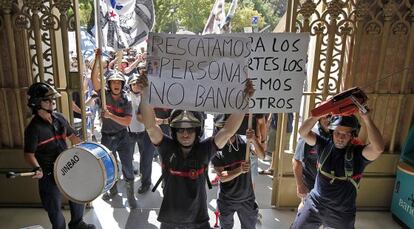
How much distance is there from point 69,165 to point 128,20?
2697 mm

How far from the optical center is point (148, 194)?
574cm

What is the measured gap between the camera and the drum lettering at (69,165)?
358 centimetres

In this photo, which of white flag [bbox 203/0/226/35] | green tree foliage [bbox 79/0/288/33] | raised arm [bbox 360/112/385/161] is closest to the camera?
raised arm [bbox 360/112/385/161]

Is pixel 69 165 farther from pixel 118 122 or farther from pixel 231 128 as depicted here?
pixel 231 128

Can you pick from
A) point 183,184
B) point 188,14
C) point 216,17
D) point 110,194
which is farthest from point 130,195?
point 188,14

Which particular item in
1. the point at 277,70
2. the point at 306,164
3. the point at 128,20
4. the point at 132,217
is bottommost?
the point at 132,217

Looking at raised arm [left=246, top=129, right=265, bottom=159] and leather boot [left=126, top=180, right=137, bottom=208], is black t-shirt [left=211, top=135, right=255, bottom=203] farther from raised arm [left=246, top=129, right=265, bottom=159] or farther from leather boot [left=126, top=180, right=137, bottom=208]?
leather boot [left=126, top=180, right=137, bottom=208]

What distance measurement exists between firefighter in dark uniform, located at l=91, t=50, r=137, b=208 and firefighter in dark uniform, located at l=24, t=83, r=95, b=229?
3.58 feet

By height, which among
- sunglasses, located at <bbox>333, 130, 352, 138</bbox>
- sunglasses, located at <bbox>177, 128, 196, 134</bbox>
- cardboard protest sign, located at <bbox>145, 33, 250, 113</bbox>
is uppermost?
cardboard protest sign, located at <bbox>145, 33, 250, 113</bbox>

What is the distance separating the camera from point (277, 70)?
11.8ft

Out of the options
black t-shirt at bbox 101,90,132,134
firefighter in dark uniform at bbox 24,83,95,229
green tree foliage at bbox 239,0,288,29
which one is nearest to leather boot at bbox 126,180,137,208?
black t-shirt at bbox 101,90,132,134

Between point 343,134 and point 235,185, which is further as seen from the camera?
point 235,185

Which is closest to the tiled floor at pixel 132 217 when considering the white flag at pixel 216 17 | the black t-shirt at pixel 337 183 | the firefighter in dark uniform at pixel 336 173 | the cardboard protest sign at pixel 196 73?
the firefighter in dark uniform at pixel 336 173

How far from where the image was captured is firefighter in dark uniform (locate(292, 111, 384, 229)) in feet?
10.8
